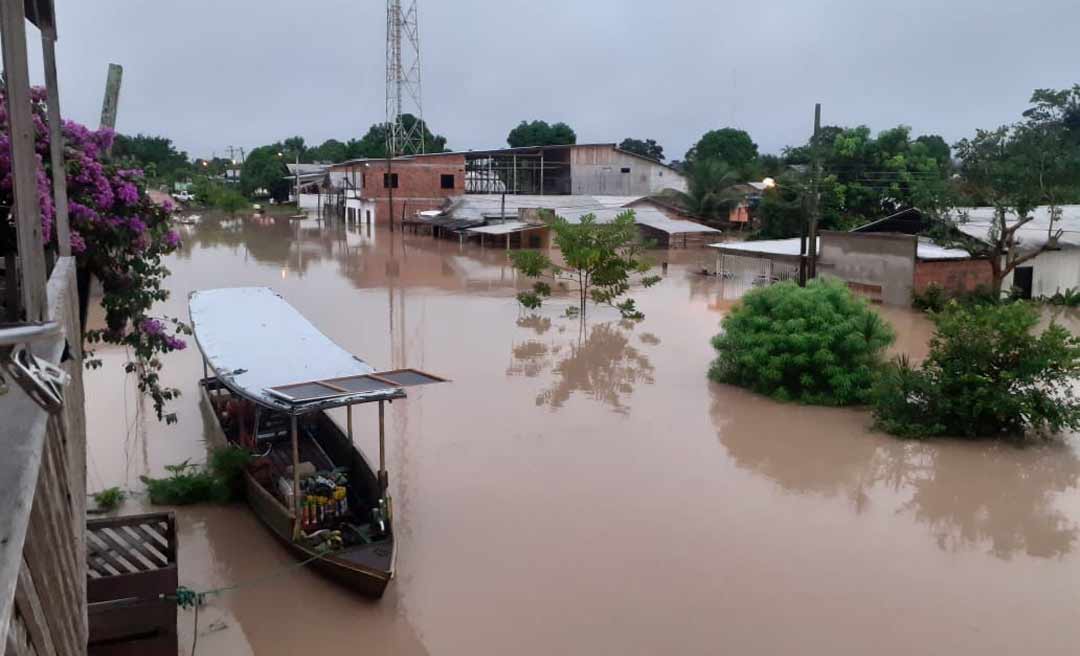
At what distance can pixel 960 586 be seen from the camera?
8.34m

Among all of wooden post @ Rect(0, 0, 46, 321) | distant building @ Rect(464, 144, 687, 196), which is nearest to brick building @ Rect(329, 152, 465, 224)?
distant building @ Rect(464, 144, 687, 196)

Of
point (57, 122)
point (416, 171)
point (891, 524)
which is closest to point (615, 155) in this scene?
point (416, 171)

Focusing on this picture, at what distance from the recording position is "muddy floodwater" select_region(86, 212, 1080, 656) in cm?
757

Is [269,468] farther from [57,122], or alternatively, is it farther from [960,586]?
[960,586]

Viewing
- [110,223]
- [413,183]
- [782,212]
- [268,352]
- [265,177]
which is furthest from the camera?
[265,177]

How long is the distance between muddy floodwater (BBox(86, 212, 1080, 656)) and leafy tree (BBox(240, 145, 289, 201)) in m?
63.0

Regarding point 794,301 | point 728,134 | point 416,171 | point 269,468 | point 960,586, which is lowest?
point 960,586

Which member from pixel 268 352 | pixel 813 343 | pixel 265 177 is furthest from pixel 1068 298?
pixel 265 177

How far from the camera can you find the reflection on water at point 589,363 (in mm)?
15234

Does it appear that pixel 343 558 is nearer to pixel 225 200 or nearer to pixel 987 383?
pixel 987 383

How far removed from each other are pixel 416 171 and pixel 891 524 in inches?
1763

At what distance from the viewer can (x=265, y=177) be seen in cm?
7688

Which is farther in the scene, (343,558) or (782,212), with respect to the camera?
(782,212)

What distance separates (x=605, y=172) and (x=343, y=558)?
146 feet
